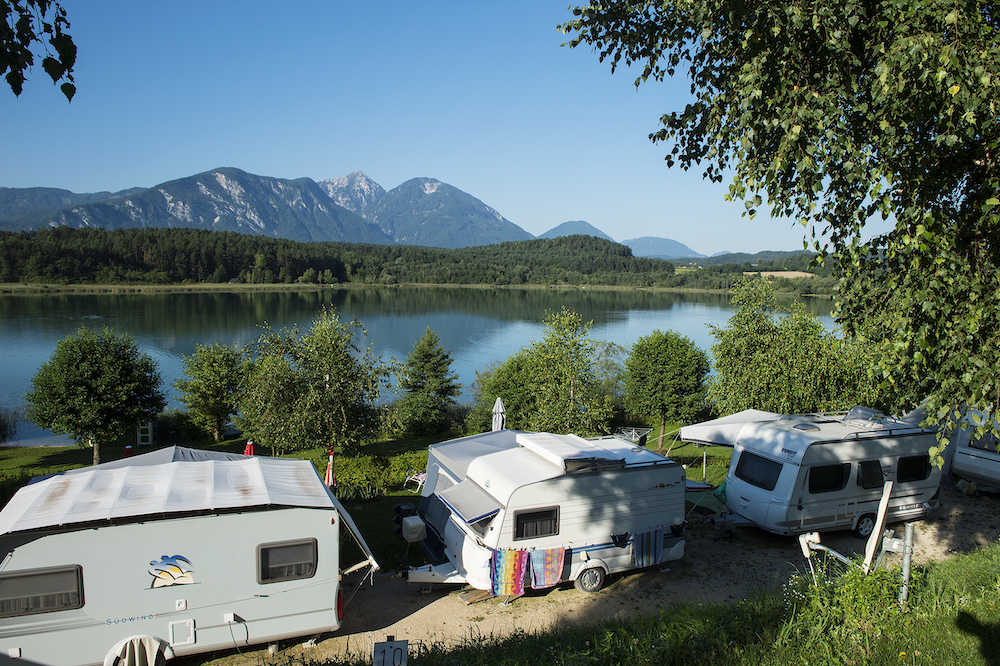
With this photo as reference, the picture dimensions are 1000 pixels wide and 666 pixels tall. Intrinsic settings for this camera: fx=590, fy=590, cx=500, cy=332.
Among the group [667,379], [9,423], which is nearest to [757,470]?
[667,379]

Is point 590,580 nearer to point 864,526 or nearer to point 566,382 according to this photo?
point 864,526

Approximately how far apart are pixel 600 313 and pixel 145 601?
8394 cm

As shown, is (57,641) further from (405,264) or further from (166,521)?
(405,264)

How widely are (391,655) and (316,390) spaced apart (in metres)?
14.9

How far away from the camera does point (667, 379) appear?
106 feet

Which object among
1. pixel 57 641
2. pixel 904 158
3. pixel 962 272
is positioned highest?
pixel 904 158

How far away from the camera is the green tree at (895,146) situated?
14.1 ft

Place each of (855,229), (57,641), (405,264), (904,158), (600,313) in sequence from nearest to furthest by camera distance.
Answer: (904,158), (855,229), (57,641), (600,313), (405,264)

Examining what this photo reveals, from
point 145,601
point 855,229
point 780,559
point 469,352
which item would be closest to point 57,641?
point 145,601

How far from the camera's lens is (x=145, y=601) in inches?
249

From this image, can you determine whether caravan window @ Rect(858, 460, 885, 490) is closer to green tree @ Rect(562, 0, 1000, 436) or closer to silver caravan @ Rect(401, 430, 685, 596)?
silver caravan @ Rect(401, 430, 685, 596)

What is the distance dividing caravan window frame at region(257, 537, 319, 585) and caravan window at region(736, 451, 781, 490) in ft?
24.9

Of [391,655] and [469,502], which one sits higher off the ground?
[391,655]

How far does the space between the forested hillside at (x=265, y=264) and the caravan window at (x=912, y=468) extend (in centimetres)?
7557
